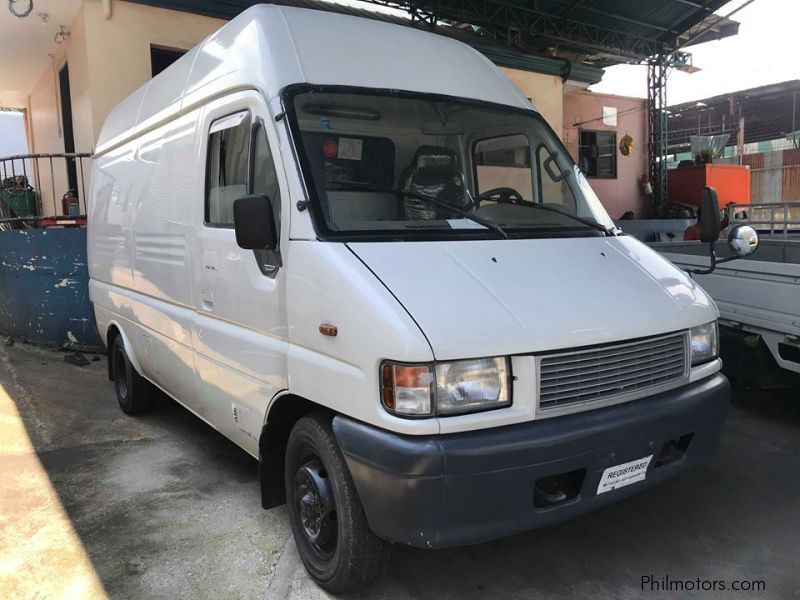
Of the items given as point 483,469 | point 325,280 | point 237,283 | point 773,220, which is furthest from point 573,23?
point 483,469

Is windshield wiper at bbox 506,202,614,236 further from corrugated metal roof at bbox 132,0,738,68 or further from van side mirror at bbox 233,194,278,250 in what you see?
corrugated metal roof at bbox 132,0,738,68

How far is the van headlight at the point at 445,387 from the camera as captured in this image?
7.46ft

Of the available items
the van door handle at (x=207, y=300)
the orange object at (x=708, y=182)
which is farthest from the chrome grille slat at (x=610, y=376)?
the orange object at (x=708, y=182)

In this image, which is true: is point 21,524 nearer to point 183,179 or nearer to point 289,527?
point 289,527

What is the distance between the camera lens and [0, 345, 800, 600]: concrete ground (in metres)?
2.89

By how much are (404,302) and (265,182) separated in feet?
3.77

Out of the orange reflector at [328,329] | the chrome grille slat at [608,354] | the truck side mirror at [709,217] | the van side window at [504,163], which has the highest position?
the van side window at [504,163]

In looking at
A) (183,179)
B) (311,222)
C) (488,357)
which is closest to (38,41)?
(183,179)

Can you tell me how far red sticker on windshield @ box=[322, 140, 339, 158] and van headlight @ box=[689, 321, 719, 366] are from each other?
1863 millimetres

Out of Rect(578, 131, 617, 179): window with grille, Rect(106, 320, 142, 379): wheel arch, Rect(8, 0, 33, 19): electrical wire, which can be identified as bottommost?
Rect(106, 320, 142, 379): wheel arch

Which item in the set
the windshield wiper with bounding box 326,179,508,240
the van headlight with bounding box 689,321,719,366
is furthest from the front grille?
the windshield wiper with bounding box 326,179,508,240

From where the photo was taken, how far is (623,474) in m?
2.61

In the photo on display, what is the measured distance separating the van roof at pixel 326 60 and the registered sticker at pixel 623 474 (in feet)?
6.99

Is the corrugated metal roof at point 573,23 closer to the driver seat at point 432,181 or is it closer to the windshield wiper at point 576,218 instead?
the driver seat at point 432,181
